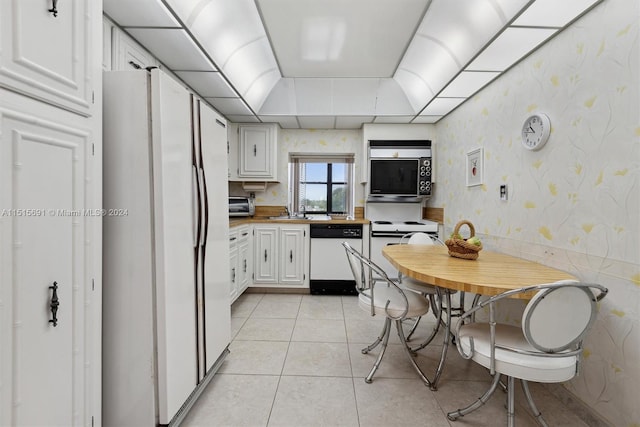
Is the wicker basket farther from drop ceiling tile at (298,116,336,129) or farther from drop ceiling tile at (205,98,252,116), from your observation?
drop ceiling tile at (205,98,252,116)

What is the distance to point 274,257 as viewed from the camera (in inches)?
152

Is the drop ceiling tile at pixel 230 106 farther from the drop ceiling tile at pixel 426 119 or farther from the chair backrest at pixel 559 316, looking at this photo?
the chair backrest at pixel 559 316

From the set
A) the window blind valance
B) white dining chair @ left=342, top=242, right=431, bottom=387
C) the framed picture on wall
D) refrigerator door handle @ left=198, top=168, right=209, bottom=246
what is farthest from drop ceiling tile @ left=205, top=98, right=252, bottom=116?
the framed picture on wall

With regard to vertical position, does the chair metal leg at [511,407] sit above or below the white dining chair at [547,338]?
below

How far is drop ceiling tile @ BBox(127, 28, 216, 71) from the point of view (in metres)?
2.01

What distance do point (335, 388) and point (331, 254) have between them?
2032 mm

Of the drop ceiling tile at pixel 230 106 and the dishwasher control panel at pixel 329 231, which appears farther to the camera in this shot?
the dishwasher control panel at pixel 329 231

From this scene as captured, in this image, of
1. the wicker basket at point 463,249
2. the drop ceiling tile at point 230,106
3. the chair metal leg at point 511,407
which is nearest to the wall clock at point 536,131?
the wicker basket at point 463,249

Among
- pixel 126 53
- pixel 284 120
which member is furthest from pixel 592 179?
pixel 284 120

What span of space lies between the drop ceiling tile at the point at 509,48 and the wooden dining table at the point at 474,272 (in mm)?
1486

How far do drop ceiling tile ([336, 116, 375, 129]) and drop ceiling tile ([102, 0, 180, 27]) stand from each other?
7.64 feet

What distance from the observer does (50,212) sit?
3.41ft

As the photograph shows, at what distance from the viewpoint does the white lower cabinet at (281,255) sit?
3.84 m

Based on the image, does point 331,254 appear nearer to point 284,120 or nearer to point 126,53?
point 284,120
